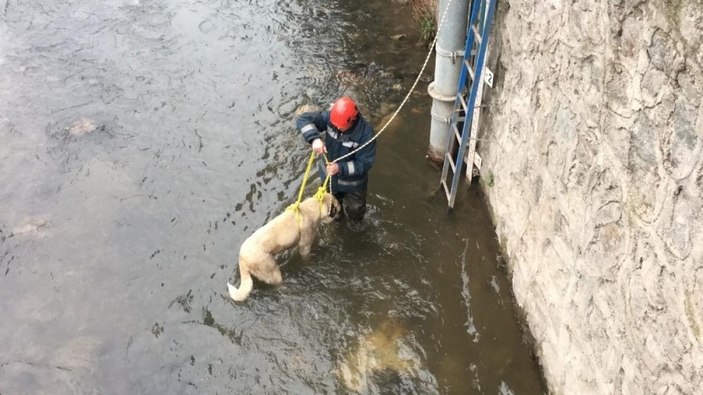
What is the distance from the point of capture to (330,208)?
7.14m

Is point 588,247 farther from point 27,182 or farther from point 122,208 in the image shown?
point 27,182

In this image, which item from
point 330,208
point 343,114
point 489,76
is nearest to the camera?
point 343,114

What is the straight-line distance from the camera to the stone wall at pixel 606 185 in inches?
141

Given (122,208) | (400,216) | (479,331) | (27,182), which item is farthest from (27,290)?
(479,331)

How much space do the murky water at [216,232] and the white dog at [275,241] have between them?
0.97 ft

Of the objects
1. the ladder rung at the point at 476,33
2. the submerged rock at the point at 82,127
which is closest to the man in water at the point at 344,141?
the ladder rung at the point at 476,33

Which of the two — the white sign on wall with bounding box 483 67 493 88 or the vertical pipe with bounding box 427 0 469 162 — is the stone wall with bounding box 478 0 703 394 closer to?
the white sign on wall with bounding box 483 67 493 88

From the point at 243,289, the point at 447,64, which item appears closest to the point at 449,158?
the point at 447,64

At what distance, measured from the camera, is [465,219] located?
767 centimetres

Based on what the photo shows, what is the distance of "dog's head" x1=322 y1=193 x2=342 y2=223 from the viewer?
701 centimetres

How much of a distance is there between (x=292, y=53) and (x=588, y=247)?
760 cm

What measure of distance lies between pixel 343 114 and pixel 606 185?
2.89m

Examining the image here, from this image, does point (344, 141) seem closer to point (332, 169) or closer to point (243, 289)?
point (332, 169)

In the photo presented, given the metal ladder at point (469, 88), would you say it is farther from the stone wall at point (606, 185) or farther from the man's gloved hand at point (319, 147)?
the man's gloved hand at point (319, 147)
